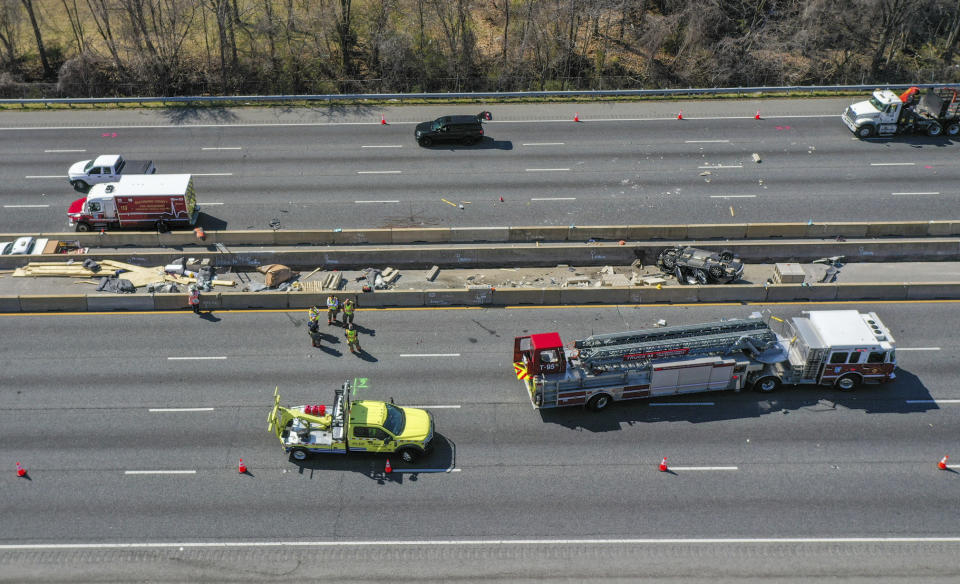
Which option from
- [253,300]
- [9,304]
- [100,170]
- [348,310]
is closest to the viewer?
[348,310]

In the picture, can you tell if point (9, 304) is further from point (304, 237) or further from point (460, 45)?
point (460, 45)

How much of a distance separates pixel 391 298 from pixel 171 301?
9.21 metres

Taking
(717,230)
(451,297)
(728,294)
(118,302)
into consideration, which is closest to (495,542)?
(451,297)

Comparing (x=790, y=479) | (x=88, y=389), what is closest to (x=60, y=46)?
(x=88, y=389)

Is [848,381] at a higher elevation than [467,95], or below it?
below

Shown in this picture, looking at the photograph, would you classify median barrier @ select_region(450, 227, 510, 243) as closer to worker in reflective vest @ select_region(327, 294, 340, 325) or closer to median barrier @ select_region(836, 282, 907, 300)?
worker in reflective vest @ select_region(327, 294, 340, 325)

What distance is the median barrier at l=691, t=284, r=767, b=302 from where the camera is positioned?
111 ft

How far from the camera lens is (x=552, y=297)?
111 feet

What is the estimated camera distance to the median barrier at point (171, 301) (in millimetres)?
33219

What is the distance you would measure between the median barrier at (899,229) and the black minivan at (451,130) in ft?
70.5

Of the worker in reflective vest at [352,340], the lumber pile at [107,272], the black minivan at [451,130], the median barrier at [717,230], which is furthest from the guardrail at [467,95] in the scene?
the worker in reflective vest at [352,340]

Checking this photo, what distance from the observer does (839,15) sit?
2327 inches

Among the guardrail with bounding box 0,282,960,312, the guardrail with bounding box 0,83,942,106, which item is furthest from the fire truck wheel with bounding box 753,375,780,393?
the guardrail with bounding box 0,83,942,106

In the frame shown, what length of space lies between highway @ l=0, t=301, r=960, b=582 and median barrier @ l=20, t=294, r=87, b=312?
147cm
